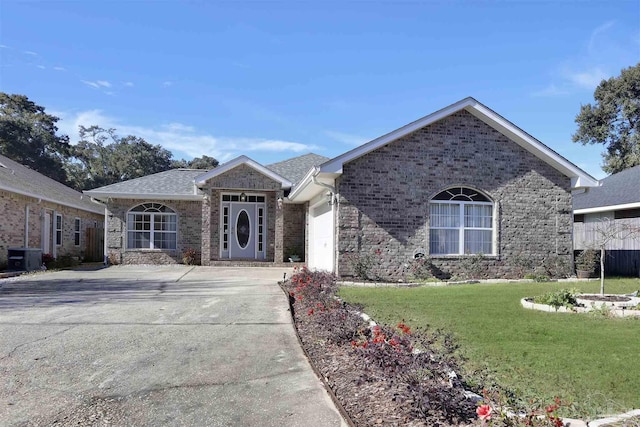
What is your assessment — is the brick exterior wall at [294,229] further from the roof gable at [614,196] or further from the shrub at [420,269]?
the roof gable at [614,196]

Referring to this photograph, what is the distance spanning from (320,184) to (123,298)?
5.94 metres

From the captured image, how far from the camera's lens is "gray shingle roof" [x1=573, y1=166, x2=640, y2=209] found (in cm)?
1941

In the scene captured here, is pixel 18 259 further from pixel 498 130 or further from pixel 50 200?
pixel 498 130

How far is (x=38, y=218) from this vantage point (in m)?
20.1

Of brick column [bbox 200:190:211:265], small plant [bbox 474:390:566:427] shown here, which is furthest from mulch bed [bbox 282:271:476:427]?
brick column [bbox 200:190:211:265]

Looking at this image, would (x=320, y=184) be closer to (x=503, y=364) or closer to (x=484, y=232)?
(x=484, y=232)

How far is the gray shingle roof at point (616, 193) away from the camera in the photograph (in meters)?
19.4

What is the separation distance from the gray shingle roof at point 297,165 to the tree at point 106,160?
104ft

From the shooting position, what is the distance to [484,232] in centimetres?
1413

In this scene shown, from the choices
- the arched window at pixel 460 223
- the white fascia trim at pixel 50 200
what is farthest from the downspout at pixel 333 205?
the white fascia trim at pixel 50 200

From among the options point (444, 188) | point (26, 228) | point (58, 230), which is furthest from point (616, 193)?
point (58, 230)

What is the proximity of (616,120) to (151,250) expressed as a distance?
36.2 meters

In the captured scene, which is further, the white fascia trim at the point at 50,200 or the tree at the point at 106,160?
the tree at the point at 106,160

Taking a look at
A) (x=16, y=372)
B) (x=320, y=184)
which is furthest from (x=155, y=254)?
(x=16, y=372)
